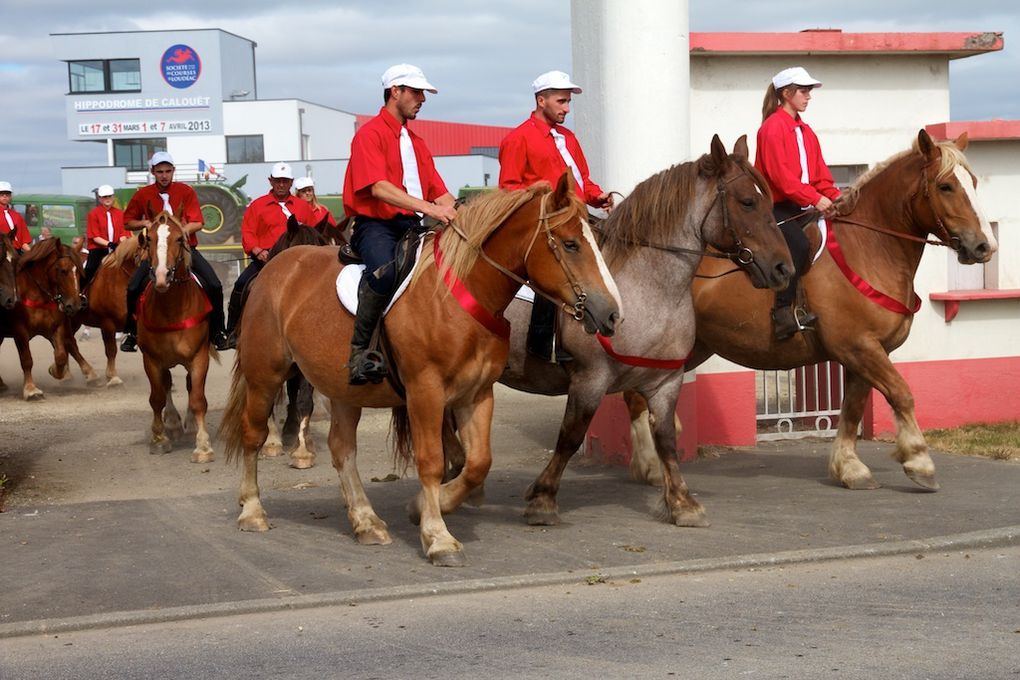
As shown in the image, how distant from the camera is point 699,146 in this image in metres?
12.2

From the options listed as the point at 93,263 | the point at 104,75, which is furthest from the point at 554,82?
the point at 104,75

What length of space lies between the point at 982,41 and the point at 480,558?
7.77m

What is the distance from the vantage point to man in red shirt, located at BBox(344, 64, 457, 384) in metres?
7.81

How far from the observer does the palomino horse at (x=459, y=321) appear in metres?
7.32

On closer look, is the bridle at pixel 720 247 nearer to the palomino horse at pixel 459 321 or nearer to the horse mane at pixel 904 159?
the palomino horse at pixel 459 321

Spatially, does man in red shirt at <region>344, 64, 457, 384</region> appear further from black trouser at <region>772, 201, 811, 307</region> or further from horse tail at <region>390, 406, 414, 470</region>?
black trouser at <region>772, 201, 811, 307</region>

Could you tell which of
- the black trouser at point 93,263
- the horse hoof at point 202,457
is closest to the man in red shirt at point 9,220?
the black trouser at point 93,263

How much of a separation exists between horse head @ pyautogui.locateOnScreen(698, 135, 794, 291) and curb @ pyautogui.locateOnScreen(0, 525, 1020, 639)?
1.68m

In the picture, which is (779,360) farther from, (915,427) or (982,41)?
(982,41)

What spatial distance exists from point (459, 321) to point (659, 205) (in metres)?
1.68

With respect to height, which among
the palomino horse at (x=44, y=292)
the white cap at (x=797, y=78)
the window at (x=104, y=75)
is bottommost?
the palomino horse at (x=44, y=292)

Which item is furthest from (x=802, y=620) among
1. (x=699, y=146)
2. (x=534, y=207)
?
(x=699, y=146)

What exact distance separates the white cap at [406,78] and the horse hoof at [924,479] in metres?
4.17

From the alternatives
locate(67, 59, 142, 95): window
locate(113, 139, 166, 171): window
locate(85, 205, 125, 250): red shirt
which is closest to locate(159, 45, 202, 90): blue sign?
locate(67, 59, 142, 95): window
